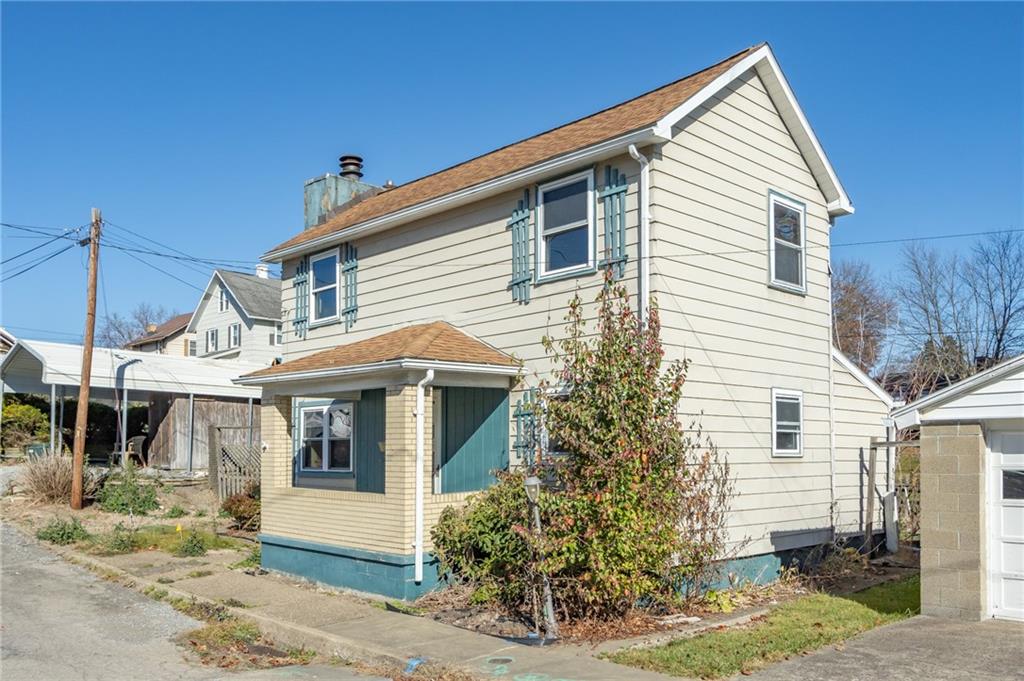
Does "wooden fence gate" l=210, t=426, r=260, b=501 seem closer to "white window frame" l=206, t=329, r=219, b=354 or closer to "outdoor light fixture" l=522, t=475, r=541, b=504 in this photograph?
"outdoor light fixture" l=522, t=475, r=541, b=504

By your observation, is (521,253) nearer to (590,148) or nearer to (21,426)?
(590,148)

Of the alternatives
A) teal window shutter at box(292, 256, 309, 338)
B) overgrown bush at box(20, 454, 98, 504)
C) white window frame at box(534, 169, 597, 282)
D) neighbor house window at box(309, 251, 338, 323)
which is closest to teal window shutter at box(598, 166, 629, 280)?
white window frame at box(534, 169, 597, 282)

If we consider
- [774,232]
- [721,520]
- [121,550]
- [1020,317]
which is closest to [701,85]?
[774,232]

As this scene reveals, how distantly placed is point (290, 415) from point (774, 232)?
26.3ft

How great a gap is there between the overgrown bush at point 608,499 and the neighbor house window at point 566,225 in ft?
2.56

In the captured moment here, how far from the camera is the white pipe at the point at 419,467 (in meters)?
11.5

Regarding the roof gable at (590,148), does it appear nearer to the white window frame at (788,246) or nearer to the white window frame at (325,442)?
the white window frame at (788,246)

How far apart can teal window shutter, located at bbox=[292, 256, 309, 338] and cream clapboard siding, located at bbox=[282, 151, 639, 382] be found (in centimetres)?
36

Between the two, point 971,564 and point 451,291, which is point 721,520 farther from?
point 451,291

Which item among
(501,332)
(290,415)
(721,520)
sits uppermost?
(501,332)

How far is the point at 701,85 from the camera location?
1220cm

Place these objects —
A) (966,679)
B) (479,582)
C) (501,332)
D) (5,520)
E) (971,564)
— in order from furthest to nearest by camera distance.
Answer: (5,520)
(501,332)
(479,582)
(971,564)
(966,679)

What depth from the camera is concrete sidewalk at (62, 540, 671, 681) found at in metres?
8.48

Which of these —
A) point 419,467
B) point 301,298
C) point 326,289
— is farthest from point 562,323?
point 301,298
